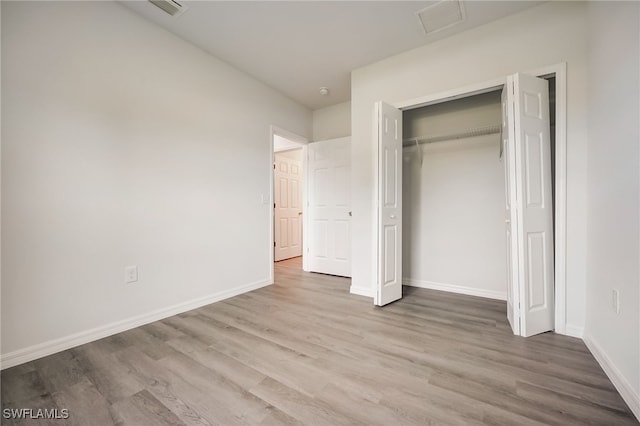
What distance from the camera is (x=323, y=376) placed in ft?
5.03

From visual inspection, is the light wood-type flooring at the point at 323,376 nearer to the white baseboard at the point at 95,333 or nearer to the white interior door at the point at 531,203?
the white baseboard at the point at 95,333

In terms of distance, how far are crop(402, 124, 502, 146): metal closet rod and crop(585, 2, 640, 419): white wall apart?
89 centimetres

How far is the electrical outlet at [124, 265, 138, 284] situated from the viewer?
2.16 meters

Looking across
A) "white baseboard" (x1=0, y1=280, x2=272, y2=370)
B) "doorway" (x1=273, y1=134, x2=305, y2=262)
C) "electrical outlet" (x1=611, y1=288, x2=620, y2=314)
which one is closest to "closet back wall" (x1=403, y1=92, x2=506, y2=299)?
"electrical outlet" (x1=611, y1=288, x2=620, y2=314)

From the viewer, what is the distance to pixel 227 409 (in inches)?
50.6

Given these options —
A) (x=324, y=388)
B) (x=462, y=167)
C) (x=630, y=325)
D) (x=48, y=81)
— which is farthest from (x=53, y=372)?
(x=462, y=167)

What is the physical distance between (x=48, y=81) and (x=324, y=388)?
2700 mm

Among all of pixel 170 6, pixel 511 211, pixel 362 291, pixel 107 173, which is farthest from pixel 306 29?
pixel 362 291

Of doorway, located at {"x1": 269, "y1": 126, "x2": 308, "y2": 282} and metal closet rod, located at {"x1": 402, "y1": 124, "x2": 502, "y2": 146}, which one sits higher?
metal closet rod, located at {"x1": 402, "y1": 124, "x2": 502, "y2": 146}

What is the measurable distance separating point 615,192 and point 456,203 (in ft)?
5.31

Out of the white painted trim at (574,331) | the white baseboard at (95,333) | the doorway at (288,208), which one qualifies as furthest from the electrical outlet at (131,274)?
the white painted trim at (574,331)

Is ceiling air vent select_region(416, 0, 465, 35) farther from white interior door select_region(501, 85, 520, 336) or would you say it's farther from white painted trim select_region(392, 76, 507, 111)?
white interior door select_region(501, 85, 520, 336)

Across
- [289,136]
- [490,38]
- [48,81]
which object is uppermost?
[490,38]

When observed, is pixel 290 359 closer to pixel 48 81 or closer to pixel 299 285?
pixel 299 285
